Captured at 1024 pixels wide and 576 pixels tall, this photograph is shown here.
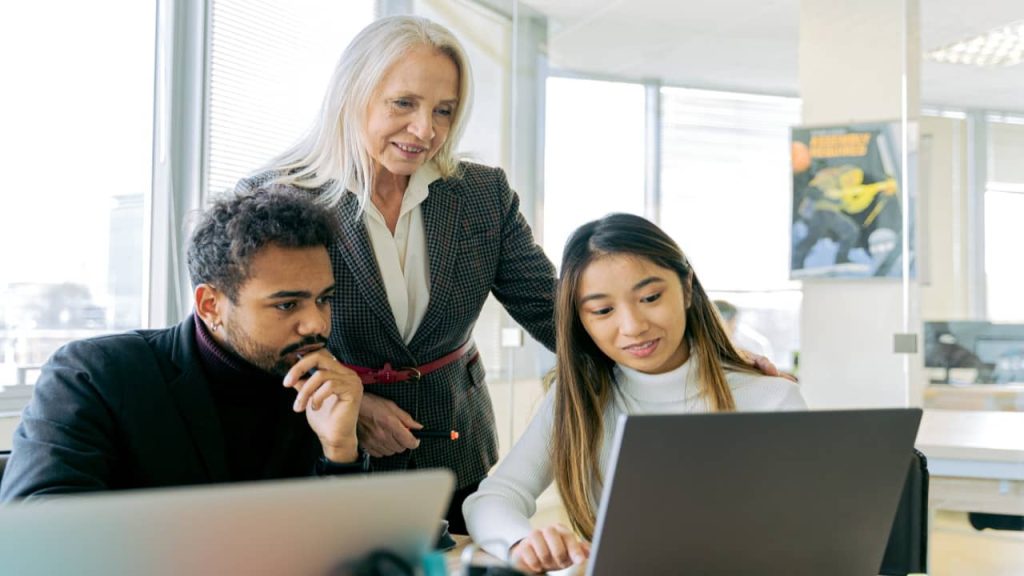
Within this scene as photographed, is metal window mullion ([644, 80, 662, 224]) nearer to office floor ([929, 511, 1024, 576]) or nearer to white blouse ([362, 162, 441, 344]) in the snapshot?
office floor ([929, 511, 1024, 576])

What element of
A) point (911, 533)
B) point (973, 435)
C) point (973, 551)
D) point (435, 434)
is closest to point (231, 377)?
point (435, 434)

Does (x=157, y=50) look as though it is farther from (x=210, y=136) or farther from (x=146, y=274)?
(x=146, y=274)

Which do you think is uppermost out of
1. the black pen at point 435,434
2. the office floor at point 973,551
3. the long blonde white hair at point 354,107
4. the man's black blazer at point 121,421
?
the long blonde white hair at point 354,107

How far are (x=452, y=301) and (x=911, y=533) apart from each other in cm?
90

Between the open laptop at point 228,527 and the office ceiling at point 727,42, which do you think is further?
the office ceiling at point 727,42

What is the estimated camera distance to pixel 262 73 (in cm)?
338

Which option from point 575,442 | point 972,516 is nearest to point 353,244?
point 575,442

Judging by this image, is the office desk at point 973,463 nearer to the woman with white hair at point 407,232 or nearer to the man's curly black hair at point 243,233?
the woman with white hair at point 407,232

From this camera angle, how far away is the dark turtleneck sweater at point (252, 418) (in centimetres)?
156

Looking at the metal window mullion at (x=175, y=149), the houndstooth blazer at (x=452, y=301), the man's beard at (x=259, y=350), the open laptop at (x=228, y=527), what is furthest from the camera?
the metal window mullion at (x=175, y=149)

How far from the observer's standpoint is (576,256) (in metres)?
1.87

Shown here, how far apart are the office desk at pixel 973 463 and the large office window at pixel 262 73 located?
2.12 m

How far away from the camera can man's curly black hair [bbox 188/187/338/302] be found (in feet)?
5.10

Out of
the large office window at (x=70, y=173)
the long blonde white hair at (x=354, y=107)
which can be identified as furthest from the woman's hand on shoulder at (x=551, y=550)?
the large office window at (x=70, y=173)
